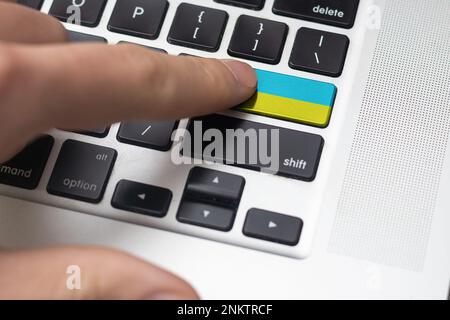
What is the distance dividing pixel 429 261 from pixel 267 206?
118mm

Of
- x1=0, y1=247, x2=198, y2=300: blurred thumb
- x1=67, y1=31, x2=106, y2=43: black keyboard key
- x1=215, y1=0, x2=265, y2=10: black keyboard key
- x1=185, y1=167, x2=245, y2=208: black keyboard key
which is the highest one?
x1=215, y1=0, x2=265, y2=10: black keyboard key

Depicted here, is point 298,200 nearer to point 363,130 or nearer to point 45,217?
point 363,130

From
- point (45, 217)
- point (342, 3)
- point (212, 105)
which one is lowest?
point (45, 217)

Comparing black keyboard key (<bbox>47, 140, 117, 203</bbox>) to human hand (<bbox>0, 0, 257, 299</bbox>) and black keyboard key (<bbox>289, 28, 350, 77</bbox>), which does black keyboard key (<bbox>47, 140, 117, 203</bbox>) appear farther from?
black keyboard key (<bbox>289, 28, 350, 77</bbox>)

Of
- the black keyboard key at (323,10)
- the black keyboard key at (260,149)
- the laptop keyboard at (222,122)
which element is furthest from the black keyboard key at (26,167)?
the black keyboard key at (323,10)

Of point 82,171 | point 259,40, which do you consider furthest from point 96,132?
point 259,40

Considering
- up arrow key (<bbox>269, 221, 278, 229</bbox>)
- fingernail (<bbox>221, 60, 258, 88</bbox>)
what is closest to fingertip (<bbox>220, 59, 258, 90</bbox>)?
fingernail (<bbox>221, 60, 258, 88</bbox>)

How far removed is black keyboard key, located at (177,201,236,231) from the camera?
45 cm

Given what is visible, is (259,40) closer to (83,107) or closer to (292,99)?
(292,99)

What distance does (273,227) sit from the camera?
45 cm

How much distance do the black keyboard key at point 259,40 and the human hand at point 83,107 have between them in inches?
2.9

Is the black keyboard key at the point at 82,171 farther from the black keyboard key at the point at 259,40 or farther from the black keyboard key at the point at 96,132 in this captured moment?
the black keyboard key at the point at 259,40

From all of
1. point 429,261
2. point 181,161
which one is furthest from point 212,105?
point 429,261

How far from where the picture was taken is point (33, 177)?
0.47m
